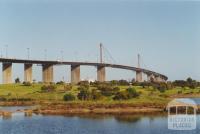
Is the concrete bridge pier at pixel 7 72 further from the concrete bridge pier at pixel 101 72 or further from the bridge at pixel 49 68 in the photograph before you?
the concrete bridge pier at pixel 101 72

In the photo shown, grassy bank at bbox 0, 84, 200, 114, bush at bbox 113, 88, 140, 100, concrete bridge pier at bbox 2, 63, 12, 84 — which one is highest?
concrete bridge pier at bbox 2, 63, 12, 84

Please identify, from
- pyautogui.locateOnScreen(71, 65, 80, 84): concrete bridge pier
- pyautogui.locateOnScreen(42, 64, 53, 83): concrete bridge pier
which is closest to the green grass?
pyautogui.locateOnScreen(42, 64, 53, 83): concrete bridge pier

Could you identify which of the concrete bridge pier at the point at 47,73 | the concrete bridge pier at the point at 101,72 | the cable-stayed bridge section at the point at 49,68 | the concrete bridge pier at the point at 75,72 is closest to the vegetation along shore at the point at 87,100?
the cable-stayed bridge section at the point at 49,68

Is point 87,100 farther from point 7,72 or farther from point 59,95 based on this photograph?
point 7,72

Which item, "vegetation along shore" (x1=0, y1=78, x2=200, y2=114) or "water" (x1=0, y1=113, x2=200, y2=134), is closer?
"water" (x1=0, y1=113, x2=200, y2=134)

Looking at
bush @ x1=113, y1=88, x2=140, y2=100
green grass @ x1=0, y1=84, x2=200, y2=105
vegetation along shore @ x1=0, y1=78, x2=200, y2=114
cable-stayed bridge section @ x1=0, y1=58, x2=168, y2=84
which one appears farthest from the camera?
cable-stayed bridge section @ x1=0, y1=58, x2=168, y2=84

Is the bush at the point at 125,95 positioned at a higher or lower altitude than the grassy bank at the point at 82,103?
higher

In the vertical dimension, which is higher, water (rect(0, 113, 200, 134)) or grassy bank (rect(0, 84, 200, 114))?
grassy bank (rect(0, 84, 200, 114))

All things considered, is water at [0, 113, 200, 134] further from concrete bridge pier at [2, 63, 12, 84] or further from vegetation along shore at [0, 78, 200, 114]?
concrete bridge pier at [2, 63, 12, 84]

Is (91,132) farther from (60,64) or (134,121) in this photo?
(60,64)
